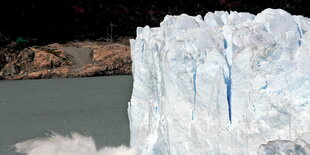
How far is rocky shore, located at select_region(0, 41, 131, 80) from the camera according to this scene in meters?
56.5

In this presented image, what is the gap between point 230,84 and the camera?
9.08 metres

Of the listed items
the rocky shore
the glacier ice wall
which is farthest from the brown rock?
the glacier ice wall

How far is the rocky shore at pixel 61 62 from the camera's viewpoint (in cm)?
5647

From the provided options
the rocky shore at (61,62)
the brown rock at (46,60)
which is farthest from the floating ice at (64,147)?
the brown rock at (46,60)

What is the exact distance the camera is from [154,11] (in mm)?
80812

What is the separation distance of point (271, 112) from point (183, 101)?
322cm

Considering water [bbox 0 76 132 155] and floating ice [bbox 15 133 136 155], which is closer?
floating ice [bbox 15 133 136 155]

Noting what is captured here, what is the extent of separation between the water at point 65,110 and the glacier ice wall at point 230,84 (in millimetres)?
9448

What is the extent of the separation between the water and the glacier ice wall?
945 centimetres

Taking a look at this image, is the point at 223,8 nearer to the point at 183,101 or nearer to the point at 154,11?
the point at 154,11

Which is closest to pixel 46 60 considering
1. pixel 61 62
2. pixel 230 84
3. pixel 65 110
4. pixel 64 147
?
pixel 61 62

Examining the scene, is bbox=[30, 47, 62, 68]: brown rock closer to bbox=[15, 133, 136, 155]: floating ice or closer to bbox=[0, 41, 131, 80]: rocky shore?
bbox=[0, 41, 131, 80]: rocky shore

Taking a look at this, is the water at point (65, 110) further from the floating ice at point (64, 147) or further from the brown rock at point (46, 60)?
the brown rock at point (46, 60)

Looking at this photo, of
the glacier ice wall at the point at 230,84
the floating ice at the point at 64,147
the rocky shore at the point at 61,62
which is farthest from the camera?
the rocky shore at the point at 61,62
